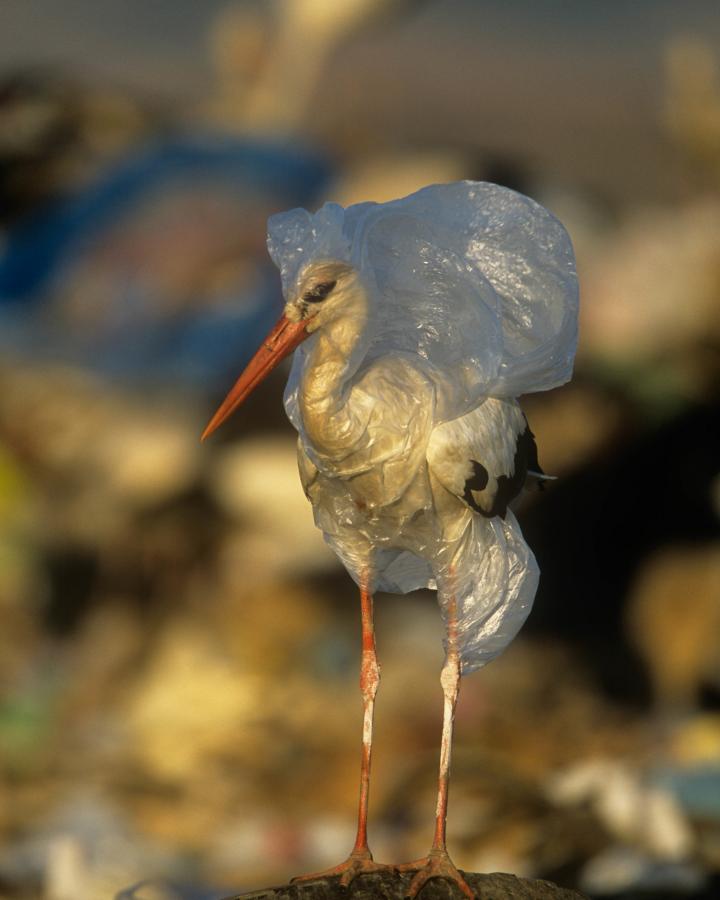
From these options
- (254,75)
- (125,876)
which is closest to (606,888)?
(125,876)

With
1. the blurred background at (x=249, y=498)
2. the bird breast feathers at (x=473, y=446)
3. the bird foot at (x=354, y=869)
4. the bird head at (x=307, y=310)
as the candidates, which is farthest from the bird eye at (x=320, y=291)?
the blurred background at (x=249, y=498)

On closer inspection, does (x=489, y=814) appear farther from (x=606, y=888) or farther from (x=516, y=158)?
(x=516, y=158)

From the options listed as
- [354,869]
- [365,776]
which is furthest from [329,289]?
[354,869]

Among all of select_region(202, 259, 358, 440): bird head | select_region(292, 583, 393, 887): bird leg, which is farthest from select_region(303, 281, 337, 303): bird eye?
select_region(292, 583, 393, 887): bird leg

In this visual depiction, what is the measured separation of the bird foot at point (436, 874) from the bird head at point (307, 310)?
0.64 metres

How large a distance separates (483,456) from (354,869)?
1.89ft

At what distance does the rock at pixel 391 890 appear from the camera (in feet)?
6.21

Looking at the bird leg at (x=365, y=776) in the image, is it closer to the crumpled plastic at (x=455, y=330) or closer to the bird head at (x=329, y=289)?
the crumpled plastic at (x=455, y=330)

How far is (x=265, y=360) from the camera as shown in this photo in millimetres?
1865

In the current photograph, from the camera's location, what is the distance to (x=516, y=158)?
5.68 m

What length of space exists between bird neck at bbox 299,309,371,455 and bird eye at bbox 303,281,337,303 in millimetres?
36

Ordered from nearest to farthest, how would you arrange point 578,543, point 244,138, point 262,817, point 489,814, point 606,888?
1. point 606,888
2. point 489,814
3. point 262,817
4. point 578,543
5. point 244,138

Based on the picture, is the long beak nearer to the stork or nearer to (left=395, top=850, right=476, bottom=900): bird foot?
the stork

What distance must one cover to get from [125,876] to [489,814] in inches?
39.6
